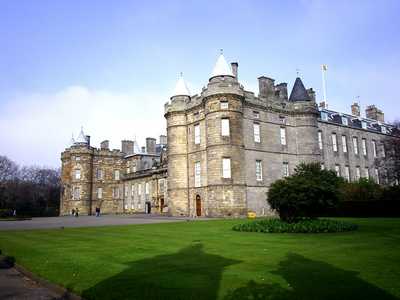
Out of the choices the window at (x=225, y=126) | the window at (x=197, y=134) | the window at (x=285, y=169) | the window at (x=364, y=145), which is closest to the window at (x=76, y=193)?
the window at (x=197, y=134)

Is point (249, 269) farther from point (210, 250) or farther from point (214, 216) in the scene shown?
point (214, 216)

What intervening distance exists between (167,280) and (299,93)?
3736 cm

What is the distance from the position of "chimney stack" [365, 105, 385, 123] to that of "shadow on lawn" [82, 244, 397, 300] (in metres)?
58.3

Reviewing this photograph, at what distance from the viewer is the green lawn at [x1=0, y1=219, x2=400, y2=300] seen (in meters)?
6.22

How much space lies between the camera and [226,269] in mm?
8078

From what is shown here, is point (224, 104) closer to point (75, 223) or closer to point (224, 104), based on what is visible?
point (224, 104)

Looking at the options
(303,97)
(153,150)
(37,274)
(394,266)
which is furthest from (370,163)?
(37,274)

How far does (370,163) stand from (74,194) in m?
43.4


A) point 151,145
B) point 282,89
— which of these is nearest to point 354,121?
point 282,89

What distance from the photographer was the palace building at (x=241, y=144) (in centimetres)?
3438

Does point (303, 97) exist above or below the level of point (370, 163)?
above

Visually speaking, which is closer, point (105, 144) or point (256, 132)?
point (256, 132)

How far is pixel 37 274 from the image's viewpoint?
8273mm

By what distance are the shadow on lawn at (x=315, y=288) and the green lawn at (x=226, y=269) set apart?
0.01m
